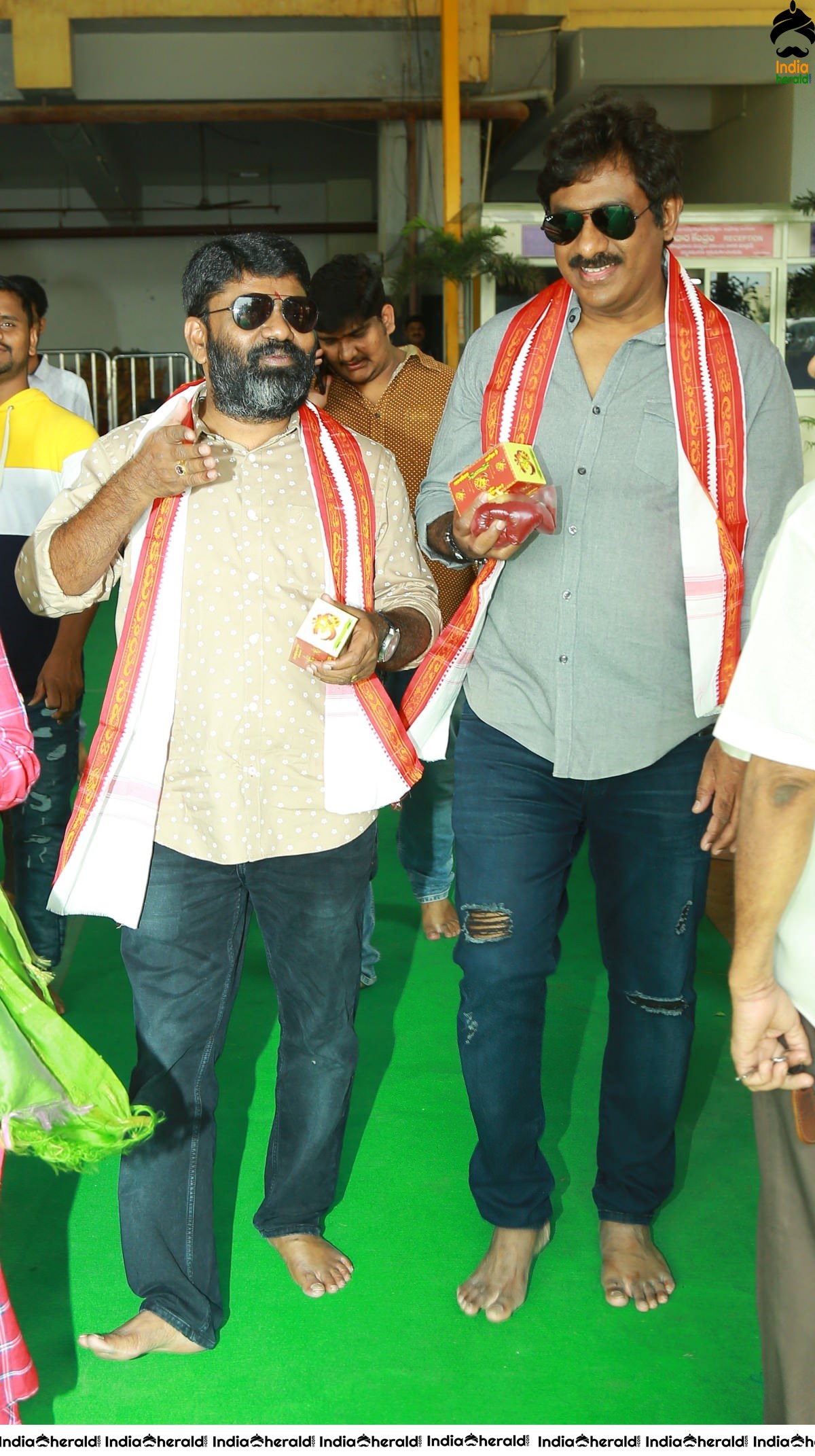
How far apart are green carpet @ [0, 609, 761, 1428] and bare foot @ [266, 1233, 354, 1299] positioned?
3 centimetres

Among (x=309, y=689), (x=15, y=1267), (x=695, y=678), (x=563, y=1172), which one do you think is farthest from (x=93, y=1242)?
(x=695, y=678)

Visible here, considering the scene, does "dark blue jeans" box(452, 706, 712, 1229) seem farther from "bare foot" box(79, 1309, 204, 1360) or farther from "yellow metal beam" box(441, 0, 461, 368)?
"yellow metal beam" box(441, 0, 461, 368)

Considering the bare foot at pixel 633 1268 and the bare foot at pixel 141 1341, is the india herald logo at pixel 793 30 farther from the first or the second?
the bare foot at pixel 141 1341

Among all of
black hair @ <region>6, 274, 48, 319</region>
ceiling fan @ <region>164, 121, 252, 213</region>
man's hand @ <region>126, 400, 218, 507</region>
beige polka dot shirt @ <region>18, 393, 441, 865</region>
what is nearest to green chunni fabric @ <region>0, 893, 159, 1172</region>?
beige polka dot shirt @ <region>18, 393, 441, 865</region>

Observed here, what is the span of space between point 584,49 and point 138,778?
39.6ft

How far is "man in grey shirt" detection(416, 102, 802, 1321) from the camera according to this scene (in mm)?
2369

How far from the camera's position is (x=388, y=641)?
2.33 metres

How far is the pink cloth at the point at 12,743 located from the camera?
198 cm

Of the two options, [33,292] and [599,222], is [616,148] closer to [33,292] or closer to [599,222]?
[599,222]

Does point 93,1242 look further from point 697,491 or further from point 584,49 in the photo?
point 584,49

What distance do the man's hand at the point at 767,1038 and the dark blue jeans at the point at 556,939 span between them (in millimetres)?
768

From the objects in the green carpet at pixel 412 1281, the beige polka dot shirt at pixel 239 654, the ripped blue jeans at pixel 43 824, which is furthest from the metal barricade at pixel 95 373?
the beige polka dot shirt at pixel 239 654

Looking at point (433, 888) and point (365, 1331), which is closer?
point (365, 1331)

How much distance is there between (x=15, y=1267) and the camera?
8.70 ft
